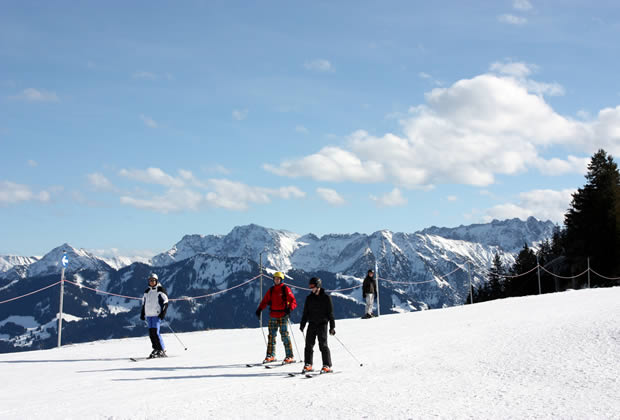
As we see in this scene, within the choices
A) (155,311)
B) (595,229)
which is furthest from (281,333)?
(595,229)

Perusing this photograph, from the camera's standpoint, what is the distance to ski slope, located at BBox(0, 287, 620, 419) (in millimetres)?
7449

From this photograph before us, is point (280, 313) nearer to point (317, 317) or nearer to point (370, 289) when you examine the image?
point (317, 317)

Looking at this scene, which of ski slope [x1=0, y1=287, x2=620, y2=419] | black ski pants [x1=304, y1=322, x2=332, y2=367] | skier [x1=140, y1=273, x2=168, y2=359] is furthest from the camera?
skier [x1=140, y1=273, x2=168, y2=359]

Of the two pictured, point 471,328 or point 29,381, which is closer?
point 29,381

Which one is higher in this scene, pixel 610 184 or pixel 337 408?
pixel 610 184

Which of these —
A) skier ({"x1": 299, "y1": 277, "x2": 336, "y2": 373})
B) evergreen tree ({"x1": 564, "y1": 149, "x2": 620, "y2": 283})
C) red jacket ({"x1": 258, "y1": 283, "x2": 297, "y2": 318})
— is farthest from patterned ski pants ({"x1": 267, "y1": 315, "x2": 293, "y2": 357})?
evergreen tree ({"x1": 564, "y1": 149, "x2": 620, "y2": 283})

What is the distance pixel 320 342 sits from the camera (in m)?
10.8

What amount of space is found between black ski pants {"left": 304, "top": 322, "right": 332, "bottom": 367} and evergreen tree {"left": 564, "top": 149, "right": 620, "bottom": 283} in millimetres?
46246

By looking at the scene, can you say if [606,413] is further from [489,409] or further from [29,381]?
[29,381]

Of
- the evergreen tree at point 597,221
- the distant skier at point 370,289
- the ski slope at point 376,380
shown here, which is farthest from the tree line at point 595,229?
the ski slope at point 376,380

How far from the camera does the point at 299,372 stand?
10.8m

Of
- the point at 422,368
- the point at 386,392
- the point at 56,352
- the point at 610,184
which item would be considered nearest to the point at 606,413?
the point at 386,392

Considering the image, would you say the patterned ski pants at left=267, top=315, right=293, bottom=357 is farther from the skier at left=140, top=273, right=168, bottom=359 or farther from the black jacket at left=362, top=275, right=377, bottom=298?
the black jacket at left=362, top=275, right=377, bottom=298

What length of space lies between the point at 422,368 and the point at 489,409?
10.3 feet
